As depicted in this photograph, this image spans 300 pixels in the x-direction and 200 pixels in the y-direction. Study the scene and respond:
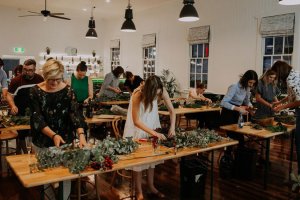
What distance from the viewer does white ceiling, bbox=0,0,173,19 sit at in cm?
1080

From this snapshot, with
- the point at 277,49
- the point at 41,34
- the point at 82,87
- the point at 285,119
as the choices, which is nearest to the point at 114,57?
the point at 41,34

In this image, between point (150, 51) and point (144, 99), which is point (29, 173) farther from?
point (150, 51)

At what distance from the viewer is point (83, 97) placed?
5816 millimetres

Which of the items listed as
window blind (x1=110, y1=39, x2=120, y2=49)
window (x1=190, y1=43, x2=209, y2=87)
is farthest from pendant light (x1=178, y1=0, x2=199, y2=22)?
window blind (x1=110, y1=39, x2=120, y2=49)

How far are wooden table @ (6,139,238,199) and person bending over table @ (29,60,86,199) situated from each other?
0.26 m

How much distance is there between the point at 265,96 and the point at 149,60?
24.8 feet

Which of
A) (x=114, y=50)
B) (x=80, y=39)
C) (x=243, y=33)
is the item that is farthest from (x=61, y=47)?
(x=243, y=33)

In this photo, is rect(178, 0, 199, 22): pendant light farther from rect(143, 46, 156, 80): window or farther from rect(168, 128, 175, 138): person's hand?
rect(143, 46, 156, 80): window

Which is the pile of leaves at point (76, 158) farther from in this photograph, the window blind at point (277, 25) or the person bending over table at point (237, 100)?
the window blind at point (277, 25)

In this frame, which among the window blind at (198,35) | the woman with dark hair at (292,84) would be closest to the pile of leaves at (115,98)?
the window blind at (198,35)

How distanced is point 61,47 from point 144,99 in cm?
1115

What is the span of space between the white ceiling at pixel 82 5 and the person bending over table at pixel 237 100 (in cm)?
648

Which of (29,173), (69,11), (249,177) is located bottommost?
(249,177)

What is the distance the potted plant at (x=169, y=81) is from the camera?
10.3 meters
